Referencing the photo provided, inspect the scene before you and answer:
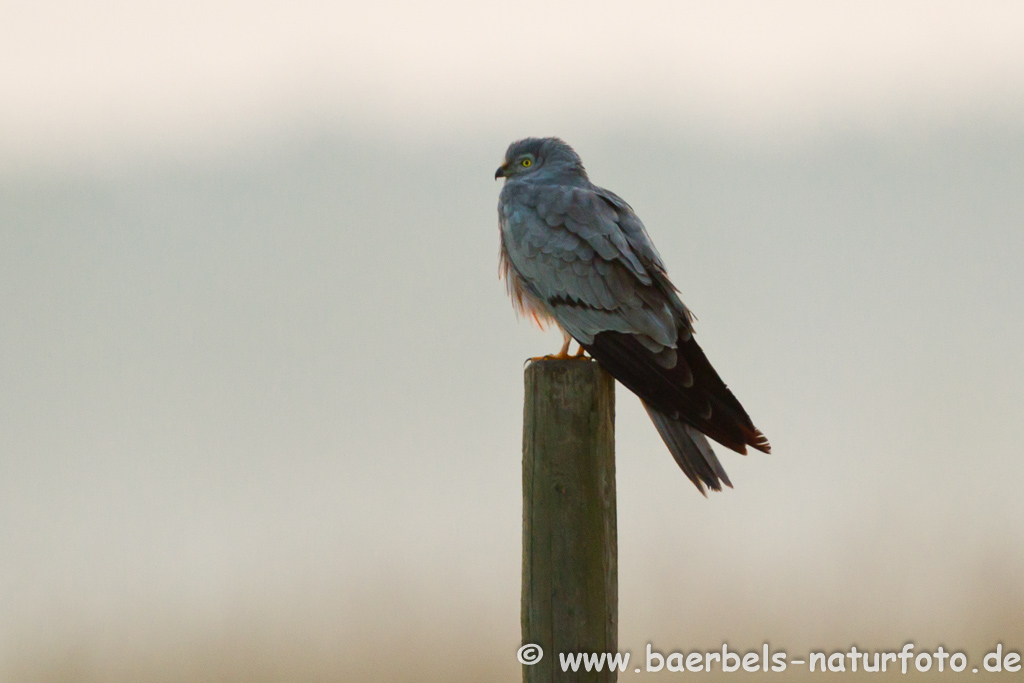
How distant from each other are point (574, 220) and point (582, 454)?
1223 mm

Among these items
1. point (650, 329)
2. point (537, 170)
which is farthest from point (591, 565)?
point (537, 170)

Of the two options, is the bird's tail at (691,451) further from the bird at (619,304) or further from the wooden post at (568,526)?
the wooden post at (568,526)

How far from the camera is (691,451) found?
3268 millimetres

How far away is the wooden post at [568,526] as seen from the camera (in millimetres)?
2939

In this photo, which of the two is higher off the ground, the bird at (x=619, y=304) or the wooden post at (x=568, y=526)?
the bird at (x=619, y=304)

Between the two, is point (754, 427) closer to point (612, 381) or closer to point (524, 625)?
point (612, 381)

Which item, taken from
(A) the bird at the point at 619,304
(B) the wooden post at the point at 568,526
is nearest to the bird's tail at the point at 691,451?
(A) the bird at the point at 619,304

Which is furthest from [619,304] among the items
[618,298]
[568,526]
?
[568,526]

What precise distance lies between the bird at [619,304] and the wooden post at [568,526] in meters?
0.33

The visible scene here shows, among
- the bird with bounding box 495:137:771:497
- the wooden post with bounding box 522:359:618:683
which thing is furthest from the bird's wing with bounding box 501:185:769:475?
the wooden post with bounding box 522:359:618:683

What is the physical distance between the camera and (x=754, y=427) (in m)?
3.25

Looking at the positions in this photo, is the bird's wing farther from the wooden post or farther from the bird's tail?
the wooden post

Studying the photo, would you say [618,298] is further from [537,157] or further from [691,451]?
[537,157]

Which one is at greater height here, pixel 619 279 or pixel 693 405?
pixel 619 279
